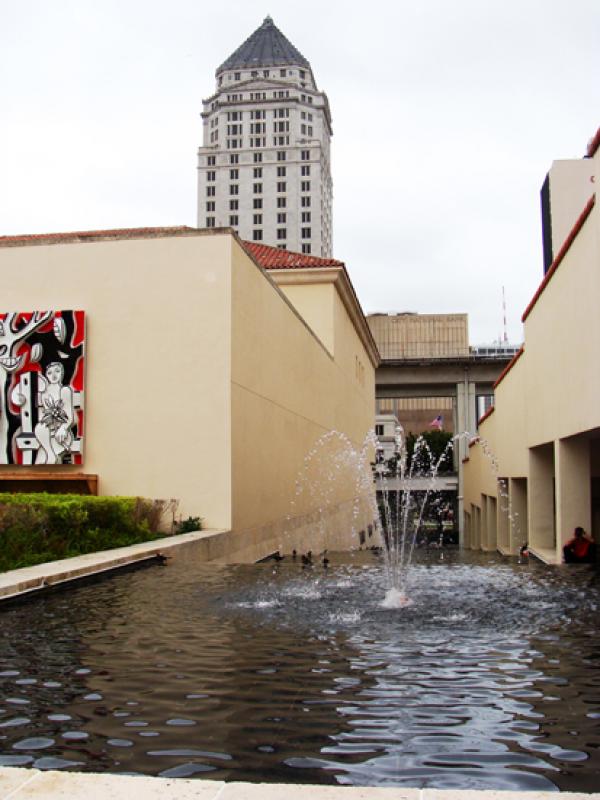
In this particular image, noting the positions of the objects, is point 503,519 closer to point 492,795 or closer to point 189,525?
point 189,525

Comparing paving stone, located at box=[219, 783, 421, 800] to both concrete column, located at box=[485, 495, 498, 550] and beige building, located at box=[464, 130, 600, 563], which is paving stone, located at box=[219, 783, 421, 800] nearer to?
beige building, located at box=[464, 130, 600, 563]

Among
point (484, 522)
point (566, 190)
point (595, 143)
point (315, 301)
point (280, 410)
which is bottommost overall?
point (484, 522)

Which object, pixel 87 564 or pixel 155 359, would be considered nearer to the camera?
pixel 87 564

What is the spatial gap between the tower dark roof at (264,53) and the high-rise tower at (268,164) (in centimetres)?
480

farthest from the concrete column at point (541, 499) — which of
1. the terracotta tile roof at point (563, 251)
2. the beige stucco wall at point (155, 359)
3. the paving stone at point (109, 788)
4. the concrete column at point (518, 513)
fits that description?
the paving stone at point (109, 788)

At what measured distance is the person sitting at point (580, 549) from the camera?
488 inches

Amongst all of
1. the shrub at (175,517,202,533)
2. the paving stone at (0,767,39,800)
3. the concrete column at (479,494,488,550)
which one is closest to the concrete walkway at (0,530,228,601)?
the shrub at (175,517,202,533)

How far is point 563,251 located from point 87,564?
8149 mm

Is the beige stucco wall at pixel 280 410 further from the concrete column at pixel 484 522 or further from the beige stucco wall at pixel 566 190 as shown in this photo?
the beige stucco wall at pixel 566 190

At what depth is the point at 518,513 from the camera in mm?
21734

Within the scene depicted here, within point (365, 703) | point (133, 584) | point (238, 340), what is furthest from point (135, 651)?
point (238, 340)

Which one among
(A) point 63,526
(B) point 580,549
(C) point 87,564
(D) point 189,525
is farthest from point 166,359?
(B) point 580,549

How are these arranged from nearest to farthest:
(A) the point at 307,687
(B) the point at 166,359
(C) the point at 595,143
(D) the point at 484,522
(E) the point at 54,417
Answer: (A) the point at 307,687 < (C) the point at 595,143 < (B) the point at 166,359 < (E) the point at 54,417 < (D) the point at 484,522

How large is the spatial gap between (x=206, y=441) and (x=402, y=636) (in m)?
8.40
